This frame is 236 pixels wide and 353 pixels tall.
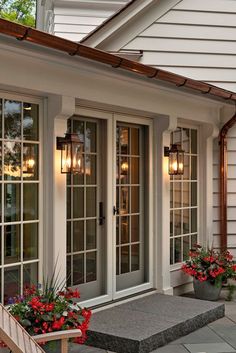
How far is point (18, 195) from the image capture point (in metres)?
4.61

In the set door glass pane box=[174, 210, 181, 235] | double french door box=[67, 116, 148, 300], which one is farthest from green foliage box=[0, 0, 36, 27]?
double french door box=[67, 116, 148, 300]

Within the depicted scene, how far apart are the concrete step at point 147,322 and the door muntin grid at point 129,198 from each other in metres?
0.51

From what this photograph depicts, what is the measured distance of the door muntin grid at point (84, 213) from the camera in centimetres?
527

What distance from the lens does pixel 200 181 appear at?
23.7 feet

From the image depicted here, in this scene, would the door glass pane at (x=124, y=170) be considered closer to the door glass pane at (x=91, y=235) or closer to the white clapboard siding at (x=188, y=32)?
the door glass pane at (x=91, y=235)

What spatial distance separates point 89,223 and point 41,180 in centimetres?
94

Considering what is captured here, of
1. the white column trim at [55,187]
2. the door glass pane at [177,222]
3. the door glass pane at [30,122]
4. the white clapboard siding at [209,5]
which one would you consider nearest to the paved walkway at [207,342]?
the white column trim at [55,187]

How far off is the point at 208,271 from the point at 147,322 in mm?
1730

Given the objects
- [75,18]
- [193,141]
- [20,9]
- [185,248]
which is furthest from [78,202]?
[20,9]

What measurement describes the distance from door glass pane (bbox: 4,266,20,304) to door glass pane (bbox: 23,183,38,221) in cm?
47

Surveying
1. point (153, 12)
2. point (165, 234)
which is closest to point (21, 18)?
point (153, 12)

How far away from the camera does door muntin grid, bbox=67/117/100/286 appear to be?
5270 millimetres

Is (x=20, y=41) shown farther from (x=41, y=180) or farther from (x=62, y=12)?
(x=62, y=12)

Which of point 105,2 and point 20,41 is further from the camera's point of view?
point 105,2
